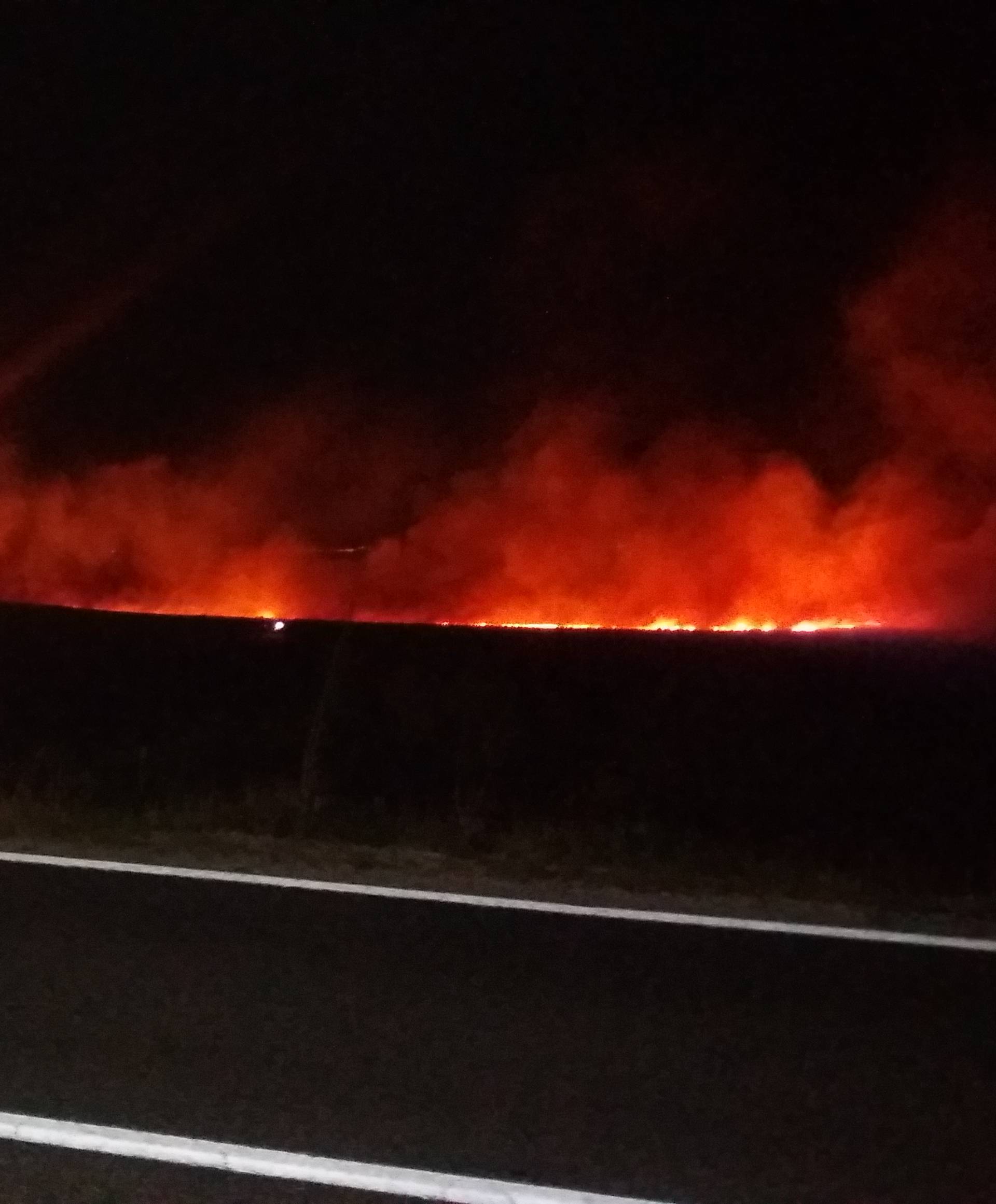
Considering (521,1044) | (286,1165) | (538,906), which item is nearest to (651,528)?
(538,906)

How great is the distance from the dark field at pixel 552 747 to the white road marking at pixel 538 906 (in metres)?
0.37

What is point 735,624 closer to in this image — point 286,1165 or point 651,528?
point 651,528

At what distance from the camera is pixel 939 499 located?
12.9 meters

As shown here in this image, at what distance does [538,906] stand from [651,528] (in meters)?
7.21

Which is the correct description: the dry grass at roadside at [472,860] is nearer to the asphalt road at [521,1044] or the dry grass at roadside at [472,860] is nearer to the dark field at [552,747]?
the dark field at [552,747]

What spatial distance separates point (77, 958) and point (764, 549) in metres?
8.05

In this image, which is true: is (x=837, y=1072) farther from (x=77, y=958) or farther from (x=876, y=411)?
(x=876, y=411)

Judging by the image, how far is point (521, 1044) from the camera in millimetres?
5328

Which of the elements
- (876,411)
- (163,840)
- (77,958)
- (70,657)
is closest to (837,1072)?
(77,958)

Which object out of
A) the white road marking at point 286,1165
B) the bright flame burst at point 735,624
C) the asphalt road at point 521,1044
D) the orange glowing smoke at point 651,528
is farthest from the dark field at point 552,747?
the orange glowing smoke at point 651,528

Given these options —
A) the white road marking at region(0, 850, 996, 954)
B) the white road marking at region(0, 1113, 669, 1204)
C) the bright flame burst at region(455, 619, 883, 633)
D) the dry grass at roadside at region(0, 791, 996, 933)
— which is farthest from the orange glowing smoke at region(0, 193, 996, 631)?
the white road marking at region(0, 1113, 669, 1204)

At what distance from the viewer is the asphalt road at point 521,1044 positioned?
4.63m

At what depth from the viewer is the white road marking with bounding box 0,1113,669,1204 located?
4.43 m

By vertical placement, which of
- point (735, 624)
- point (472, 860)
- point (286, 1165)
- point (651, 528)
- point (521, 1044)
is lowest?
point (286, 1165)
